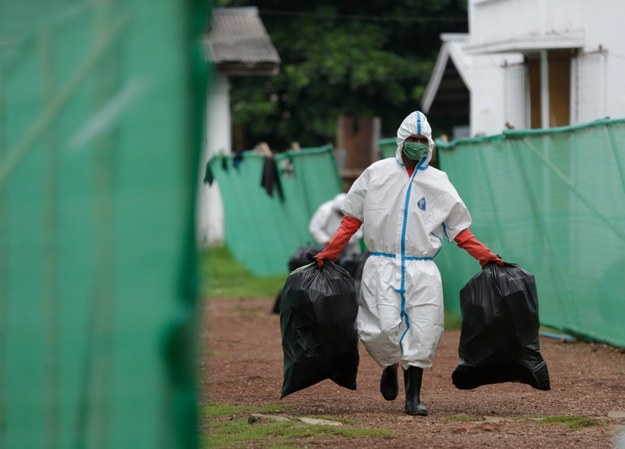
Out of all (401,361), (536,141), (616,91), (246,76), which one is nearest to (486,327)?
(401,361)

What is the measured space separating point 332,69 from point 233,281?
30.3ft

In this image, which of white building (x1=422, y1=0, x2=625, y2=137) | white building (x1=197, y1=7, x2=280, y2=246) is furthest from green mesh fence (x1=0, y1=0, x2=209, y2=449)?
white building (x1=197, y1=7, x2=280, y2=246)

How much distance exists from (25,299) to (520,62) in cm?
1441

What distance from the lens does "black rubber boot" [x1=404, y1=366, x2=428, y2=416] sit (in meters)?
7.60

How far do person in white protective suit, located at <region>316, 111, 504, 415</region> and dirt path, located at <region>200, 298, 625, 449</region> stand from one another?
40 cm

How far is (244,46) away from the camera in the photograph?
26.9 m

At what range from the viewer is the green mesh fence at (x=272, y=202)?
56.4 feet

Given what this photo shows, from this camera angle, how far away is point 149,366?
3479 mm

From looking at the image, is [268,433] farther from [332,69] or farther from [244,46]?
[332,69]

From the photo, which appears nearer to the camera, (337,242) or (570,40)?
(337,242)

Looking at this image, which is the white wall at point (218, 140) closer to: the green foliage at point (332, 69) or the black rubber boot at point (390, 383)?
the green foliage at point (332, 69)

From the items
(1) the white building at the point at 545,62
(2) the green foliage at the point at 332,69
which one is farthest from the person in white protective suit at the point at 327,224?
(2) the green foliage at the point at 332,69

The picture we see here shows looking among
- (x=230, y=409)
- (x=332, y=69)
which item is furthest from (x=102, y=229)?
(x=332, y=69)

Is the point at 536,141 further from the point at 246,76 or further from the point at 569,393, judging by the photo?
the point at 246,76
